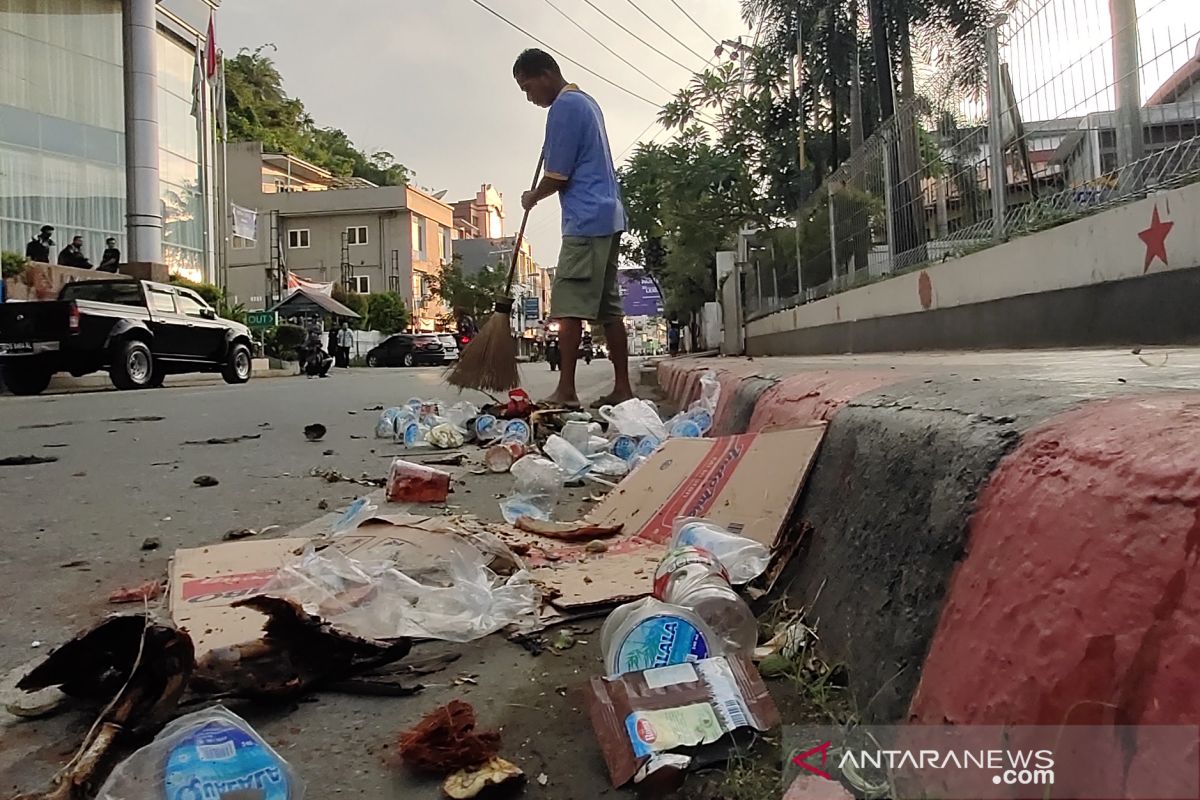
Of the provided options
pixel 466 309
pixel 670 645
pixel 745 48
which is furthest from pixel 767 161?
pixel 466 309

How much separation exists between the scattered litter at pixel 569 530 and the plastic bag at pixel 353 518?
378 millimetres

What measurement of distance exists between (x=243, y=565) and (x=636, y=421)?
2046mm

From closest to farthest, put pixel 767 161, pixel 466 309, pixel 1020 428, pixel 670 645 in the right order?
pixel 1020 428
pixel 670 645
pixel 767 161
pixel 466 309

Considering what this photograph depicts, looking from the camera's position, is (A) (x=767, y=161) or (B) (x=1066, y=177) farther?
(A) (x=767, y=161)

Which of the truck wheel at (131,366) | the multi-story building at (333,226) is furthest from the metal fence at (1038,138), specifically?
the multi-story building at (333,226)

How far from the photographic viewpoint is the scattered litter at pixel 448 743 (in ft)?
3.59

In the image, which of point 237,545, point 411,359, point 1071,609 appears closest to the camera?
point 1071,609

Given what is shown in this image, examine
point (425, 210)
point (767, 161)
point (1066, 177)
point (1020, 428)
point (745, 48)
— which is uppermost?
point (425, 210)

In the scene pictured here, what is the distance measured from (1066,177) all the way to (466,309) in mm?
43485

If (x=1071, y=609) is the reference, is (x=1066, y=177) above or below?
above

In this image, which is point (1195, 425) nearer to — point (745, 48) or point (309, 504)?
point (309, 504)

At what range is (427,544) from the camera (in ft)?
6.04

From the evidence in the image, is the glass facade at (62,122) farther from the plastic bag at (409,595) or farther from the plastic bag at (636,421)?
the plastic bag at (409,595)

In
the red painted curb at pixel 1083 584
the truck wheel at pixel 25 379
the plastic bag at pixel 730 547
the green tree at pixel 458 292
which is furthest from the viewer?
the green tree at pixel 458 292
